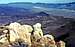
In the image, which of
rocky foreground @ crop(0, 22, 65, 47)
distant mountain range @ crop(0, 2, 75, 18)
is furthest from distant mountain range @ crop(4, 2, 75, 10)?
rocky foreground @ crop(0, 22, 65, 47)

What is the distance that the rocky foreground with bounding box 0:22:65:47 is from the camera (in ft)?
6.14

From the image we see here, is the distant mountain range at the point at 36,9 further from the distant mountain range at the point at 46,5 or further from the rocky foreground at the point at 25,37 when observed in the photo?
the rocky foreground at the point at 25,37

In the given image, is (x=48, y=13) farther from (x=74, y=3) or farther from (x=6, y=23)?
(x=6, y=23)

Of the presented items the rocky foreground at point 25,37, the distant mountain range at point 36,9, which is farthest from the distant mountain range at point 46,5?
the rocky foreground at point 25,37

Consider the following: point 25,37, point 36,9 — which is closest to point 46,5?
point 36,9

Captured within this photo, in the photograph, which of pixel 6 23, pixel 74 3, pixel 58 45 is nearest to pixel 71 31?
pixel 58 45

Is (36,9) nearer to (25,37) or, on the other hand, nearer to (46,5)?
(46,5)

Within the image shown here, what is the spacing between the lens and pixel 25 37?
1.91 meters

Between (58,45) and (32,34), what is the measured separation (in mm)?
328

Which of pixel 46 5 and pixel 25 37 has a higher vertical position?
pixel 46 5

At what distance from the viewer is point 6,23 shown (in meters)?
1.92

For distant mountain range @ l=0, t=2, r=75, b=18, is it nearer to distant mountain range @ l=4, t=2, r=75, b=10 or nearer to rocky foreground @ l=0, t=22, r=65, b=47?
distant mountain range @ l=4, t=2, r=75, b=10

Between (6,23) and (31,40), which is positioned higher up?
(6,23)

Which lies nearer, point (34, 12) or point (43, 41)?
point (43, 41)
